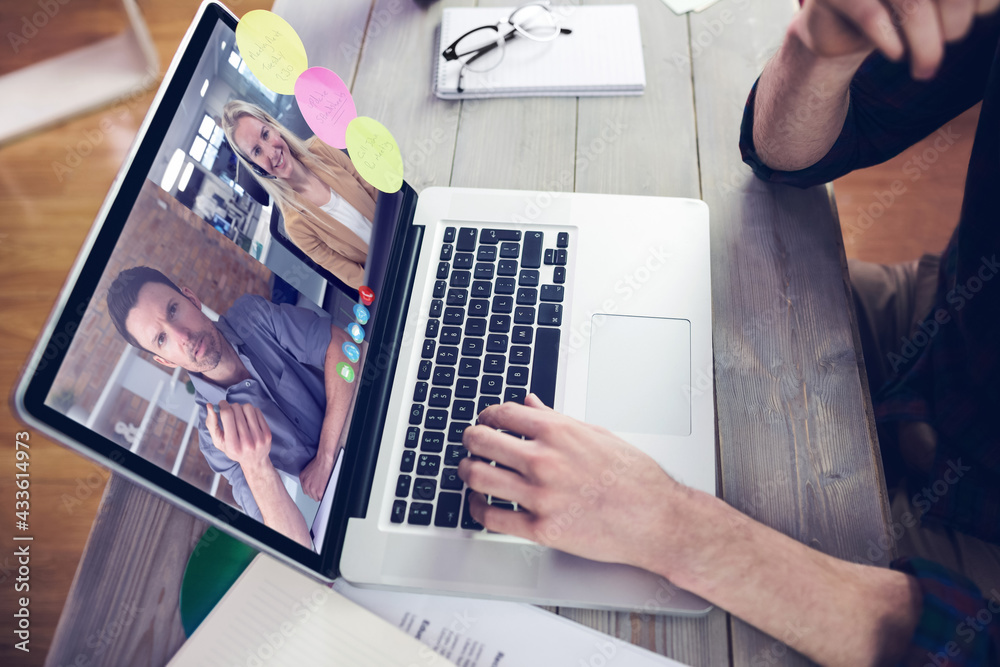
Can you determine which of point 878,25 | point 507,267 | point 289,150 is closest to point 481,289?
point 507,267

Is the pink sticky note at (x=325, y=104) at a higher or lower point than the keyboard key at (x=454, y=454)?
higher

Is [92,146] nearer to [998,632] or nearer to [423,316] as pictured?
[423,316]

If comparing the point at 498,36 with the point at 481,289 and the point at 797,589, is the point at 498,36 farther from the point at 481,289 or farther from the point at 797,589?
the point at 797,589

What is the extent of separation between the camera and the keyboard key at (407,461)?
63 centimetres

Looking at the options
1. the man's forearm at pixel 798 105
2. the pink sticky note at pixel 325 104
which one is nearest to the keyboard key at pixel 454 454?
the pink sticky note at pixel 325 104

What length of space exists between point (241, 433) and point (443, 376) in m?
0.23

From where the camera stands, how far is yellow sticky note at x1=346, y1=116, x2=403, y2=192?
2.11ft

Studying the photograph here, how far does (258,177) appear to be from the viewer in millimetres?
590

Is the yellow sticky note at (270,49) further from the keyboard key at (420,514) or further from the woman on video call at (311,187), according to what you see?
the keyboard key at (420,514)

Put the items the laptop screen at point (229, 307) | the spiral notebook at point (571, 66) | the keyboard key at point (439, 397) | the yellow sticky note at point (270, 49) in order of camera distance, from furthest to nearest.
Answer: the spiral notebook at point (571, 66) → the keyboard key at point (439, 397) → the yellow sticky note at point (270, 49) → the laptop screen at point (229, 307)

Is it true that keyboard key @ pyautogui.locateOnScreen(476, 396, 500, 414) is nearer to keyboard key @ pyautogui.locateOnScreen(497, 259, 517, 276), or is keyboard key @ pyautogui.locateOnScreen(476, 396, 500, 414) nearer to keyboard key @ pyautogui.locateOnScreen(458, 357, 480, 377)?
keyboard key @ pyautogui.locateOnScreen(458, 357, 480, 377)

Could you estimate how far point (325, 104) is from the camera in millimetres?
617

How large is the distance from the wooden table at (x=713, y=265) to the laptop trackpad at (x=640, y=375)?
0.16ft

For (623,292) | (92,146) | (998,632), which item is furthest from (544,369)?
(92,146)
